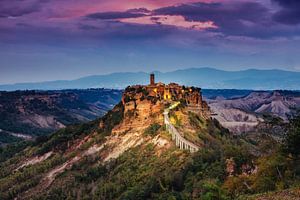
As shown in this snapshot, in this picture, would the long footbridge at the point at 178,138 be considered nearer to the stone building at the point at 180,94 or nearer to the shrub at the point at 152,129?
the shrub at the point at 152,129

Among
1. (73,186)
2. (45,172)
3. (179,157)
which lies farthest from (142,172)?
(45,172)

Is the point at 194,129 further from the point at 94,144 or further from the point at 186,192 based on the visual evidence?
the point at 186,192

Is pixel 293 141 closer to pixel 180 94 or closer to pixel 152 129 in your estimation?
pixel 152 129

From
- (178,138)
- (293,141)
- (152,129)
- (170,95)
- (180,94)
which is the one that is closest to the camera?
(293,141)

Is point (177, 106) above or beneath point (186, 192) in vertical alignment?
above

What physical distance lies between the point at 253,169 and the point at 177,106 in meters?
57.4

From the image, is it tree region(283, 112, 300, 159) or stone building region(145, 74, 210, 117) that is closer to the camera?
tree region(283, 112, 300, 159)

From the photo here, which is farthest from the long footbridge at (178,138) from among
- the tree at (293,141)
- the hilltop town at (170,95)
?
the tree at (293,141)

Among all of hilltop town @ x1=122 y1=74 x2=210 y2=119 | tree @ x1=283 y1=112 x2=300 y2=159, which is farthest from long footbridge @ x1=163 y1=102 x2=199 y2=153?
tree @ x1=283 y1=112 x2=300 y2=159

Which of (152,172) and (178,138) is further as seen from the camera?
(178,138)

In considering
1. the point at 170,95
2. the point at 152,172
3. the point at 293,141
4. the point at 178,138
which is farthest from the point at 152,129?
the point at 293,141

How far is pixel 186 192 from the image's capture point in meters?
66.2

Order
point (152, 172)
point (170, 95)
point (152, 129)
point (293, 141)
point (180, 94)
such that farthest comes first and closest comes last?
point (180, 94)
point (170, 95)
point (152, 129)
point (152, 172)
point (293, 141)

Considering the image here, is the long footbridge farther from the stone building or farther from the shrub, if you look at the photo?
the stone building
